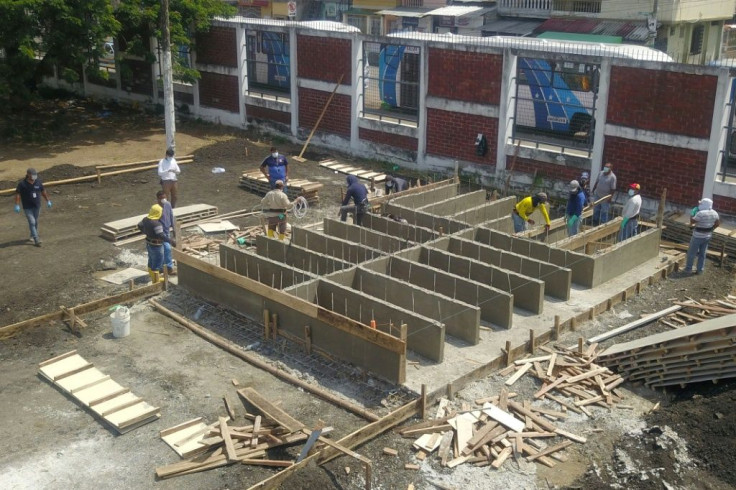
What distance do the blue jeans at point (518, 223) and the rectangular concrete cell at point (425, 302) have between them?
412cm

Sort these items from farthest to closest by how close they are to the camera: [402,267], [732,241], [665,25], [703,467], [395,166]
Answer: [665,25] < [395,166] < [732,241] < [402,267] < [703,467]

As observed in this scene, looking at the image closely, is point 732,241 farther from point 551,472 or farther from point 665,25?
point 665,25

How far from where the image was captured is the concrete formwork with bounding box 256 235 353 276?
15.3 meters

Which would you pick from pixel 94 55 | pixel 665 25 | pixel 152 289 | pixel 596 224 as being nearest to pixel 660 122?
pixel 596 224

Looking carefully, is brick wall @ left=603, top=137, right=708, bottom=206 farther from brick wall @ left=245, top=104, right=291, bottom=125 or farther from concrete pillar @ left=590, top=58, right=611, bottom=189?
brick wall @ left=245, top=104, right=291, bottom=125

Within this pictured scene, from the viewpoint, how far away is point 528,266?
1542cm

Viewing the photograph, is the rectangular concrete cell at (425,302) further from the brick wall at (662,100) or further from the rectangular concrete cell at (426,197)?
the brick wall at (662,100)

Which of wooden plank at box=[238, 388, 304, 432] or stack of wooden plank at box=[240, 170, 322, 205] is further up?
stack of wooden plank at box=[240, 170, 322, 205]

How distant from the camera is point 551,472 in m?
10.5

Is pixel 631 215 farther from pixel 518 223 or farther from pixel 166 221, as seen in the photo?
pixel 166 221

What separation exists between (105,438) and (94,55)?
63.5 ft

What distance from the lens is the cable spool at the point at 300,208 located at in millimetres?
19781

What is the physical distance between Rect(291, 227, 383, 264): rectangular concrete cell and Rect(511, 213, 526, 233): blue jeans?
344 cm

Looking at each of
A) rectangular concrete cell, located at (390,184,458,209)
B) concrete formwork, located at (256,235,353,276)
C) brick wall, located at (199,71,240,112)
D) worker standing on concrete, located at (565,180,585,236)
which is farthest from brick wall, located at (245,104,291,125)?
worker standing on concrete, located at (565,180,585,236)
